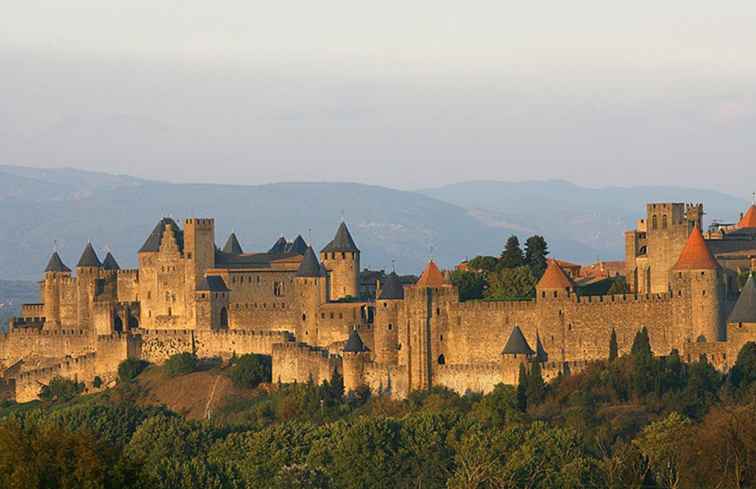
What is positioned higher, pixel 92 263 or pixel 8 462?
pixel 92 263

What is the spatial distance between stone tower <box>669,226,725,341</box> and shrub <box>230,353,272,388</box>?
57.4ft

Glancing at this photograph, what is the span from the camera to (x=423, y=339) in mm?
75500

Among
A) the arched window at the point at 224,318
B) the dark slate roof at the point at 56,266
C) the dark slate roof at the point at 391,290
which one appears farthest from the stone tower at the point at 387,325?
the dark slate roof at the point at 56,266

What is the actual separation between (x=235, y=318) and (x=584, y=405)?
1983cm

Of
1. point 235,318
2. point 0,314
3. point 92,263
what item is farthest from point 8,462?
point 0,314

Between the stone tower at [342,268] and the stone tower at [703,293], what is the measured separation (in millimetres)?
16129

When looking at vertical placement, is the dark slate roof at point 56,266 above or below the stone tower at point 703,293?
above

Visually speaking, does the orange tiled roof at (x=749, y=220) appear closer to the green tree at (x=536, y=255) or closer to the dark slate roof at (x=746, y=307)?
the green tree at (x=536, y=255)

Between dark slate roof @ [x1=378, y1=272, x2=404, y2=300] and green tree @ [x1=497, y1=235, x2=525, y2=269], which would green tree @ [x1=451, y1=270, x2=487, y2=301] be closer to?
green tree @ [x1=497, y1=235, x2=525, y2=269]

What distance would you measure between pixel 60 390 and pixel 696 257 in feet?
92.0

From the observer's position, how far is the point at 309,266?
269 feet

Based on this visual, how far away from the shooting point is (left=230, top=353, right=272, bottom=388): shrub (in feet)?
268

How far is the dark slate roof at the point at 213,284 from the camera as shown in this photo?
85.9 m

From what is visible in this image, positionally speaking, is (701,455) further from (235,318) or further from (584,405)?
(235,318)
